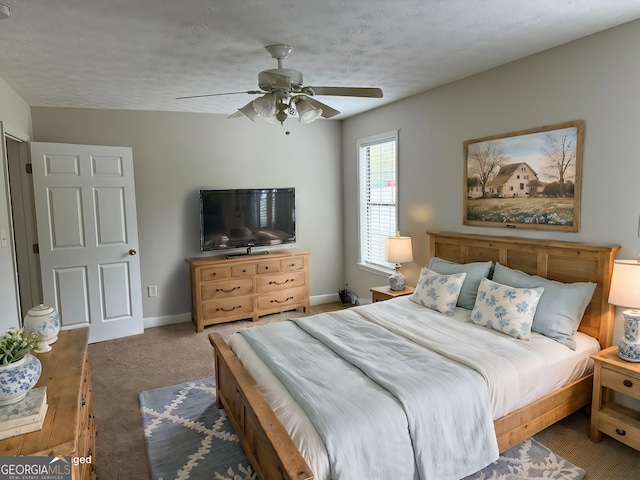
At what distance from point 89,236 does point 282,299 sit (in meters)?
2.28

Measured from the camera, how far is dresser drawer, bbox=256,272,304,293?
4957 mm

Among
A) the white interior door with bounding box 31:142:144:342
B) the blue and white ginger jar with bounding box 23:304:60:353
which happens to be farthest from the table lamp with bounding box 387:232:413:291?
the blue and white ginger jar with bounding box 23:304:60:353

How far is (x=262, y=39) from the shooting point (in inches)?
102

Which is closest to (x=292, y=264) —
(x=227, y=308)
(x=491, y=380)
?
(x=227, y=308)

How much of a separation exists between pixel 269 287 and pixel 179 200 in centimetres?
151

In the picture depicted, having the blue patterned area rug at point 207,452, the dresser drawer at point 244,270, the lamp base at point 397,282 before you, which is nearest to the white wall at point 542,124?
the lamp base at point 397,282

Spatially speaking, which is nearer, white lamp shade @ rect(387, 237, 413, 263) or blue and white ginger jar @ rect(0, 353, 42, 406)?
blue and white ginger jar @ rect(0, 353, 42, 406)

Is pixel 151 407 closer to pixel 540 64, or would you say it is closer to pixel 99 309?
pixel 99 309

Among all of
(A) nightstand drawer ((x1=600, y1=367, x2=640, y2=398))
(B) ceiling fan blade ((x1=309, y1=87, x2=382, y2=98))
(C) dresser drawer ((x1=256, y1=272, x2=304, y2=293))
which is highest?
(B) ceiling fan blade ((x1=309, y1=87, x2=382, y2=98))

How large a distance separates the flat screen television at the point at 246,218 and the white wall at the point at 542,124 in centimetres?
150

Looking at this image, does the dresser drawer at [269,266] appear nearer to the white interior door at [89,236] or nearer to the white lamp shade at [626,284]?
the white interior door at [89,236]

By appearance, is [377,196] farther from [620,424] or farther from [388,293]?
[620,424]

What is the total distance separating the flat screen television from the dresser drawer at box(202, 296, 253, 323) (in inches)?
24.8

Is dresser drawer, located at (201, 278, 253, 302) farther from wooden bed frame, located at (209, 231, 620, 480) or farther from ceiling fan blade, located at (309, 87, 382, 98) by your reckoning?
ceiling fan blade, located at (309, 87, 382, 98)
